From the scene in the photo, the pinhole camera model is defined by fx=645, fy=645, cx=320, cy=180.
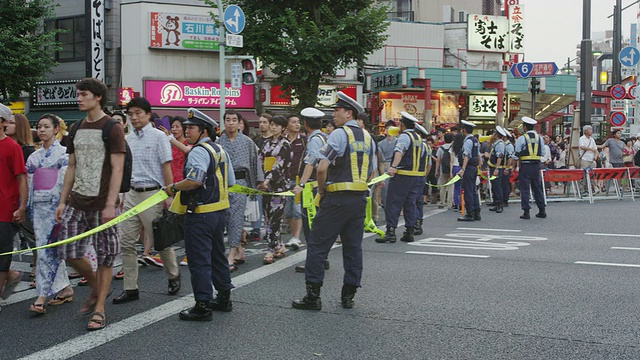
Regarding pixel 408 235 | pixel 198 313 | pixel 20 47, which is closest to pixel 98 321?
pixel 198 313

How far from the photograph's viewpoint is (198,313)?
5.26m

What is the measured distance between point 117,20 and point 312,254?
76.1ft

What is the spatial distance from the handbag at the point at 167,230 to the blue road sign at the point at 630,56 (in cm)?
2138

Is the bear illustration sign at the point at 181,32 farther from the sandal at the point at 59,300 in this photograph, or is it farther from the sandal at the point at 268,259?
the sandal at the point at 59,300

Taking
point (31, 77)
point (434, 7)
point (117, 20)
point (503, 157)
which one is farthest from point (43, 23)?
point (434, 7)

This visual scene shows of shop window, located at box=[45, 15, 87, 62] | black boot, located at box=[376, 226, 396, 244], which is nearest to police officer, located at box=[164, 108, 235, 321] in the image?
black boot, located at box=[376, 226, 396, 244]

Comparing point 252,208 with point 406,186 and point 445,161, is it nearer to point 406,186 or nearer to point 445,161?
point 406,186

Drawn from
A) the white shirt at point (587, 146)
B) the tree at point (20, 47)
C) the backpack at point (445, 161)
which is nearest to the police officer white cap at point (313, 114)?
the backpack at point (445, 161)

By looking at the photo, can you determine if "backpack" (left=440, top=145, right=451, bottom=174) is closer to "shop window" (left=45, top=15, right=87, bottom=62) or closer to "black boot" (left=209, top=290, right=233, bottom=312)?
"black boot" (left=209, top=290, right=233, bottom=312)

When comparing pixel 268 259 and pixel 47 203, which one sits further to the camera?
pixel 268 259

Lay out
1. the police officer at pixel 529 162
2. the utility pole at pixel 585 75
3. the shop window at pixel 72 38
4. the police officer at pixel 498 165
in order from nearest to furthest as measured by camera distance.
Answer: the police officer at pixel 529 162 < the police officer at pixel 498 165 < the utility pole at pixel 585 75 < the shop window at pixel 72 38

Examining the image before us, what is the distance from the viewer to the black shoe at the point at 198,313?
207 inches

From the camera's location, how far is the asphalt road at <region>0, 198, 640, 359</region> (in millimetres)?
4500

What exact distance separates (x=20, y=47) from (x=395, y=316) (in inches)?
742
